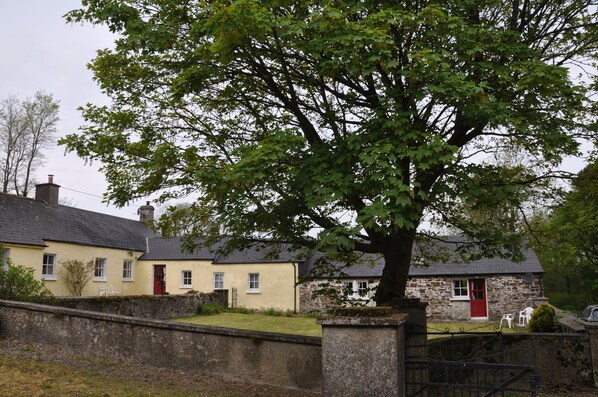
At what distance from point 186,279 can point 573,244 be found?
2247 cm

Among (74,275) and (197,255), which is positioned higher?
(197,255)

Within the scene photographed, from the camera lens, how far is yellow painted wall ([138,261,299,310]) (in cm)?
2844

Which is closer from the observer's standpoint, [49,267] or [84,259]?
[49,267]

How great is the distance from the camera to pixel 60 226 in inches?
1018

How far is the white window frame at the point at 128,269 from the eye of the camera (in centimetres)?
3030

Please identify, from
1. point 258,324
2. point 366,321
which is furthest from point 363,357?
point 258,324

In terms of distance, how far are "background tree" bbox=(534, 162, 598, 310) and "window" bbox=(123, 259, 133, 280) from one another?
23.3m

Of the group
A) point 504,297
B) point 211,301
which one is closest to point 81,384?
point 211,301

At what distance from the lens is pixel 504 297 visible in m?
24.4

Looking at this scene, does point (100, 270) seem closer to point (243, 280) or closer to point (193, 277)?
point (193, 277)

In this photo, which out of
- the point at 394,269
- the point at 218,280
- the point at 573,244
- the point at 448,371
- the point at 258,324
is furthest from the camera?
the point at 218,280

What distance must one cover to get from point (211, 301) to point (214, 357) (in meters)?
18.1

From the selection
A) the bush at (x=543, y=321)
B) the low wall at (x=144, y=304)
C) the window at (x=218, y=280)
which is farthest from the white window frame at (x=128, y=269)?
the bush at (x=543, y=321)

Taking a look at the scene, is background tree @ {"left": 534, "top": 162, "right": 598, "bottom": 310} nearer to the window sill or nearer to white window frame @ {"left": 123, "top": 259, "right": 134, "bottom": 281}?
the window sill
